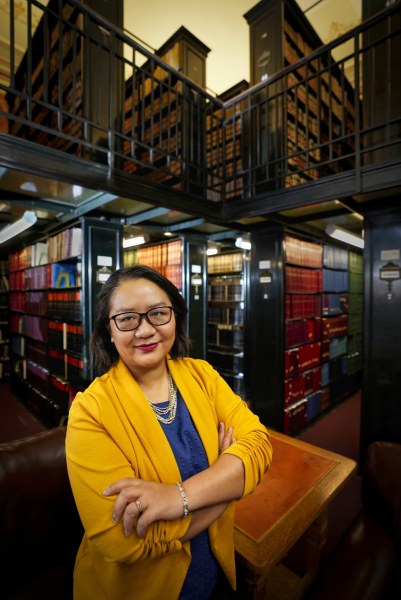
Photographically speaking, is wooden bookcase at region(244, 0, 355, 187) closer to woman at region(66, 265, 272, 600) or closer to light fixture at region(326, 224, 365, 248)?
light fixture at region(326, 224, 365, 248)

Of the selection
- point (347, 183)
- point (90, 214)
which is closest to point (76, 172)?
A: point (90, 214)

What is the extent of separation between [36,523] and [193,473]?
74 cm

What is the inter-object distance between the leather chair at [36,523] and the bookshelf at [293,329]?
8.52ft

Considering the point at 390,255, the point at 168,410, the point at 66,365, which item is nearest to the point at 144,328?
the point at 168,410

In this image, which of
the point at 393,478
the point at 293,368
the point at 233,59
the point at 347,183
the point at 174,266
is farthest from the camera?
the point at 233,59

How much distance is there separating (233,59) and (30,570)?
20.4 feet

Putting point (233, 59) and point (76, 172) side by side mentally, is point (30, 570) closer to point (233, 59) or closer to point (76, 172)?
point (76, 172)

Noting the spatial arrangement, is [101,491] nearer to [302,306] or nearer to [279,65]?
[302,306]

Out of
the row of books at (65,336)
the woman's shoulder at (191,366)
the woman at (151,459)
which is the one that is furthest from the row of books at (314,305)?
the woman at (151,459)

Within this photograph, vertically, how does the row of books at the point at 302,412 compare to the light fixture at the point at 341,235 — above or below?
below

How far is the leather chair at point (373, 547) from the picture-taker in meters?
1.06

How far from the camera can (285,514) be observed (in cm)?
121

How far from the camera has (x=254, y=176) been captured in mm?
3105

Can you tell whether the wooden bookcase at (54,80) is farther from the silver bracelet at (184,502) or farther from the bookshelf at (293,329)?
the silver bracelet at (184,502)
